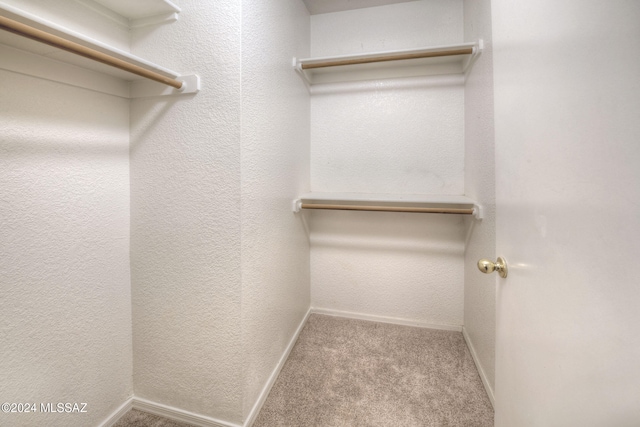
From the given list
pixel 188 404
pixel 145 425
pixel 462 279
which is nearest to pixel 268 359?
pixel 188 404

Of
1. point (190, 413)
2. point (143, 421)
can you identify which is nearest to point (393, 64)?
point (190, 413)

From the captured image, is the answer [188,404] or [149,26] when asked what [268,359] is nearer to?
[188,404]

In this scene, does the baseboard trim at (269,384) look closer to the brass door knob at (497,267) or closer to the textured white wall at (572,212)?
the textured white wall at (572,212)

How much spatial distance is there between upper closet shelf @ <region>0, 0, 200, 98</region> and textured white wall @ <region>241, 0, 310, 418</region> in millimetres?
309

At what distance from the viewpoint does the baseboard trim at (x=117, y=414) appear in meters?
1.15

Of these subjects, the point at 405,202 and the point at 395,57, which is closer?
the point at 395,57

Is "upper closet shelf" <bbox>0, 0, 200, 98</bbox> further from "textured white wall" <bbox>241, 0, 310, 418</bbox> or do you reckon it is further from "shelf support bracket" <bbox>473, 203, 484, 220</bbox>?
"shelf support bracket" <bbox>473, 203, 484, 220</bbox>

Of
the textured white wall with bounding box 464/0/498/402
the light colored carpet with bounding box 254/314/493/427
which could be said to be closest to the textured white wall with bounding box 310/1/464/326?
the textured white wall with bounding box 464/0/498/402

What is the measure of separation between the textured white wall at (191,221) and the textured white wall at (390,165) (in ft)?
3.24

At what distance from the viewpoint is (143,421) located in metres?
1.20

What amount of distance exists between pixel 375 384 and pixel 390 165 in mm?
1382

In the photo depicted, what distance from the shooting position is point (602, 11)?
0.37m

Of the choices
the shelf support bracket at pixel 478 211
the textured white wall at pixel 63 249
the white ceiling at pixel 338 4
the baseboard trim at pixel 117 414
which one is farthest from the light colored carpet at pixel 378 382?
the white ceiling at pixel 338 4

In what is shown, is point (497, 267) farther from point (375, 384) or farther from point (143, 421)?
point (143, 421)
